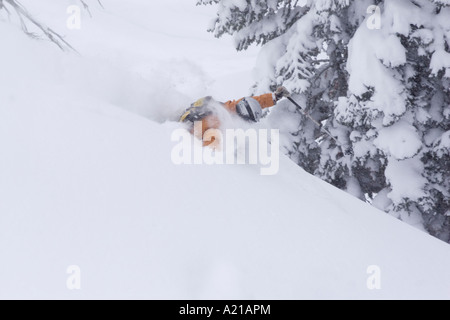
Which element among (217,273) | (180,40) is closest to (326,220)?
(217,273)

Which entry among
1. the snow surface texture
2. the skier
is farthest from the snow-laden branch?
the skier

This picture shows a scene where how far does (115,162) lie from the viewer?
3.04 metres

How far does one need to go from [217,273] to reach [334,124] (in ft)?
20.0

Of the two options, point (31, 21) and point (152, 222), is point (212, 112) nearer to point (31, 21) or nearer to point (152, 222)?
point (31, 21)

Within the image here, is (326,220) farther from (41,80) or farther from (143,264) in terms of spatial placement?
(41,80)

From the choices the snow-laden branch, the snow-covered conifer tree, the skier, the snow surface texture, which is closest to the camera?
the snow surface texture

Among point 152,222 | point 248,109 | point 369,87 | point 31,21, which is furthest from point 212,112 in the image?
point 152,222

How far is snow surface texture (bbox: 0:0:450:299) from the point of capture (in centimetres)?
224

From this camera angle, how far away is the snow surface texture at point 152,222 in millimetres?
2240

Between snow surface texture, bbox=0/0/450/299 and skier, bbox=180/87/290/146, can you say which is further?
skier, bbox=180/87/290/146

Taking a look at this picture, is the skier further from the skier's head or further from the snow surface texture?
the snow surface texture

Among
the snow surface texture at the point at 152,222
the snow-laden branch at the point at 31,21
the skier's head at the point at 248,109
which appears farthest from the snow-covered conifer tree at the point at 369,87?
the snow-laden branch at the point at 31,21

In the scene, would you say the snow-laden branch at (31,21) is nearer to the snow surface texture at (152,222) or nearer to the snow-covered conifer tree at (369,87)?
the snow surface texture at (152,222)

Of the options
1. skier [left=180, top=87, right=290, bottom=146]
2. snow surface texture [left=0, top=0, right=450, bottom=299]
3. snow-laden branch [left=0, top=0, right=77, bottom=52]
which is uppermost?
snow-laden branch [left=0, top=0, right=77, bottom=52]
